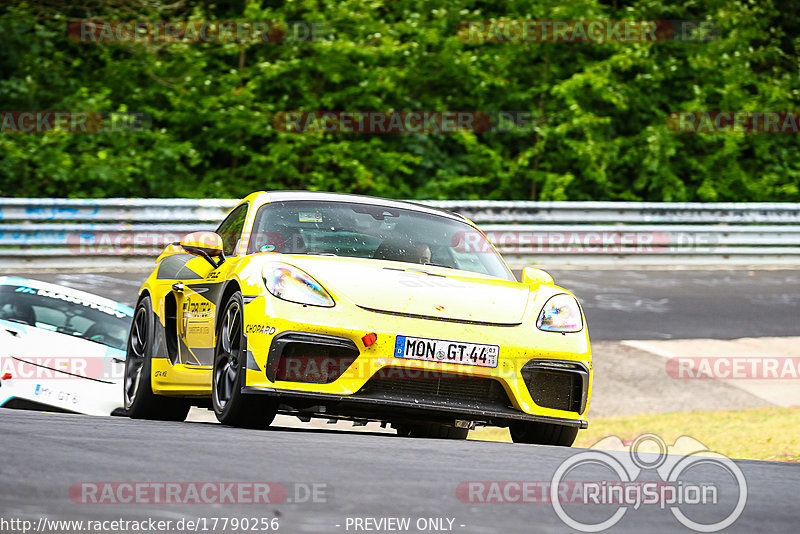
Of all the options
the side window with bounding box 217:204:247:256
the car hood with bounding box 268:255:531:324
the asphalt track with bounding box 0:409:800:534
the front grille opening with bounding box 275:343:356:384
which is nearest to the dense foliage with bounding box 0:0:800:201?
the side window with bounding box 217:204:247:256

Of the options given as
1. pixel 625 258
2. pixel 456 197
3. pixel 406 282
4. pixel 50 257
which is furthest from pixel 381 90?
pixel 406 282

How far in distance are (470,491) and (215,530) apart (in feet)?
3.38

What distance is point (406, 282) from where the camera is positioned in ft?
20.5

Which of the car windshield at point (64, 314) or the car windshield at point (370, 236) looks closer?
the car windshield at point (370, 236)

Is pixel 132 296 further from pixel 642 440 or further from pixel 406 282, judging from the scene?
pixel 406 282

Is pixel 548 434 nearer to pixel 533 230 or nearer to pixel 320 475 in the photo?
pixel 320 475

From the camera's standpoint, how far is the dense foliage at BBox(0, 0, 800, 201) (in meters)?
19.0

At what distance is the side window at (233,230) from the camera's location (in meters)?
7.19

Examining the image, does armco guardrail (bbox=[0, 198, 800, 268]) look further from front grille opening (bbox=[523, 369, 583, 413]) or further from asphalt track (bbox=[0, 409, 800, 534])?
front grille opening (bbox=[523, 369, 583, 413])

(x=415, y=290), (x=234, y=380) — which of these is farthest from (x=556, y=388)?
(x=234, y=380)

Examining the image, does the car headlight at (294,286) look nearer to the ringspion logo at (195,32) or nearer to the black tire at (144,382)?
the black tire at (144,382)

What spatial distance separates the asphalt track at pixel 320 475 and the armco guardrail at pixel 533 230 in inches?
394

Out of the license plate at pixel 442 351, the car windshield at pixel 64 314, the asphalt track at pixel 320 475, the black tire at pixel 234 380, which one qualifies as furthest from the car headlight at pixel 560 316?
the car windshield at pixel 64 314

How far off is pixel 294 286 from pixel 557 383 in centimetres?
144
